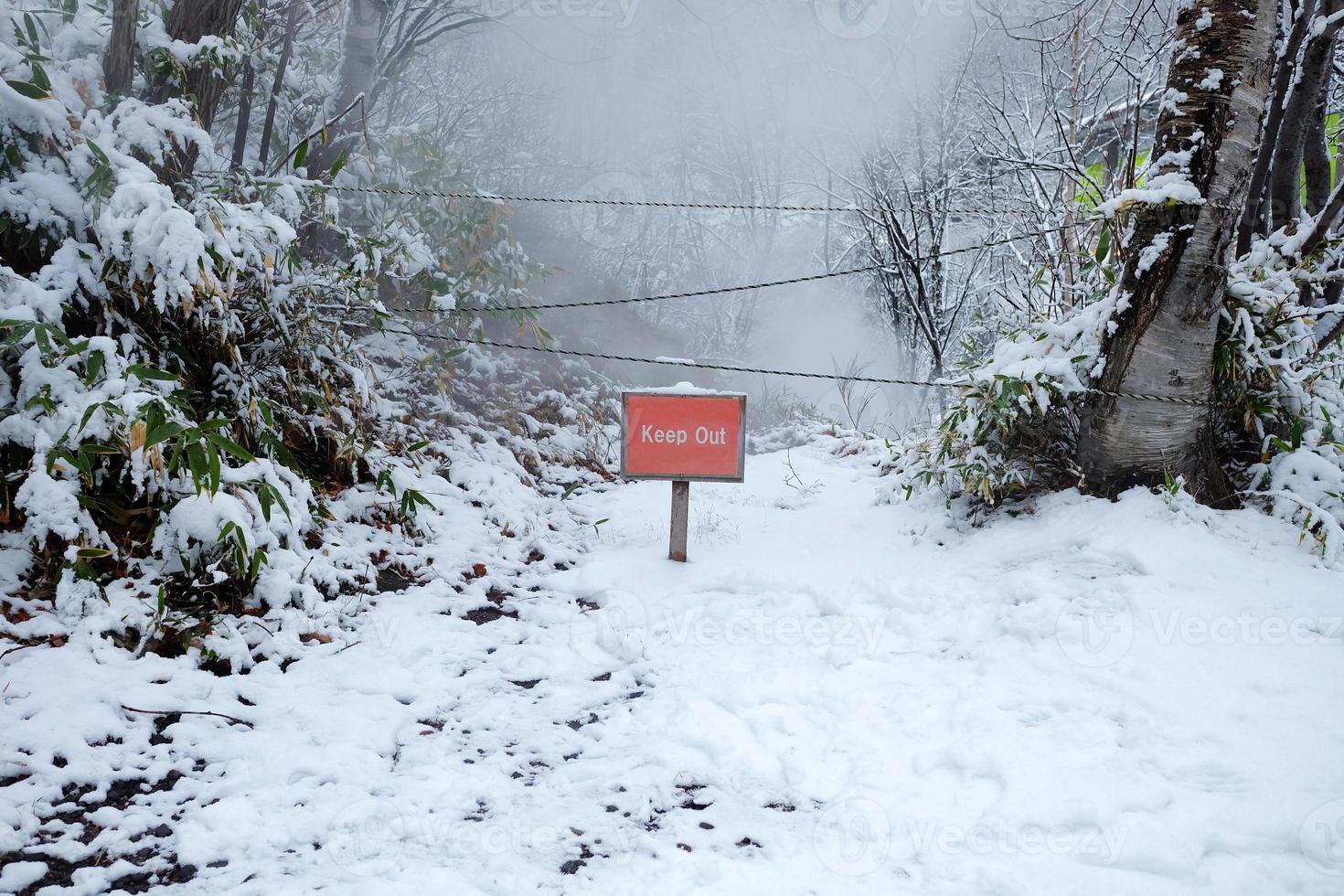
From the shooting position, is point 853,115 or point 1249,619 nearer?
point 1249,619

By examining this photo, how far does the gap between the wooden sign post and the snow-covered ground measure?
0.77 meters

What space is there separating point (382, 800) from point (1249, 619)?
303 cm

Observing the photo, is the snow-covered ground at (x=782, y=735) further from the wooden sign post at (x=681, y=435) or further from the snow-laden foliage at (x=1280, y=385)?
the wooden sign post at (x=681, y=435)

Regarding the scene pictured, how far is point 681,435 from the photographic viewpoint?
4285 mm

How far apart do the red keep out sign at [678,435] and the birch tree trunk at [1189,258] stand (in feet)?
6.18

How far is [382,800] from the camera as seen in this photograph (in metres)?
2.19

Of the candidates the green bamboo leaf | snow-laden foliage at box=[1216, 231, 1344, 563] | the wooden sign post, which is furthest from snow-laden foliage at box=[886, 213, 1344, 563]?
the green bamboo leaf

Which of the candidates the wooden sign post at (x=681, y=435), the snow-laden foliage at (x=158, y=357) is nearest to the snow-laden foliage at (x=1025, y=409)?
the wooden sign post at (x=681, y=435)

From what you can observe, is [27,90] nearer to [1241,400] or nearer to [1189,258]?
[1189,258]

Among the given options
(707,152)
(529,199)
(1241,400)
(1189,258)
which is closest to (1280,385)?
(1241,400)

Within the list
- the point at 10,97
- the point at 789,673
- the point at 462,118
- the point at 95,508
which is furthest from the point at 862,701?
the point at 462,118

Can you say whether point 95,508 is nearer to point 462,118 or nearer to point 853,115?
point 462,118

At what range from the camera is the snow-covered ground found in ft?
6.30

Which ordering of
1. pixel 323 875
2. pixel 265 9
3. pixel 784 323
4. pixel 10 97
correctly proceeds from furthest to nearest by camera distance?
pixel 784 323 < pixel 265 9 < pixel 10 97 < pixel 323 875
